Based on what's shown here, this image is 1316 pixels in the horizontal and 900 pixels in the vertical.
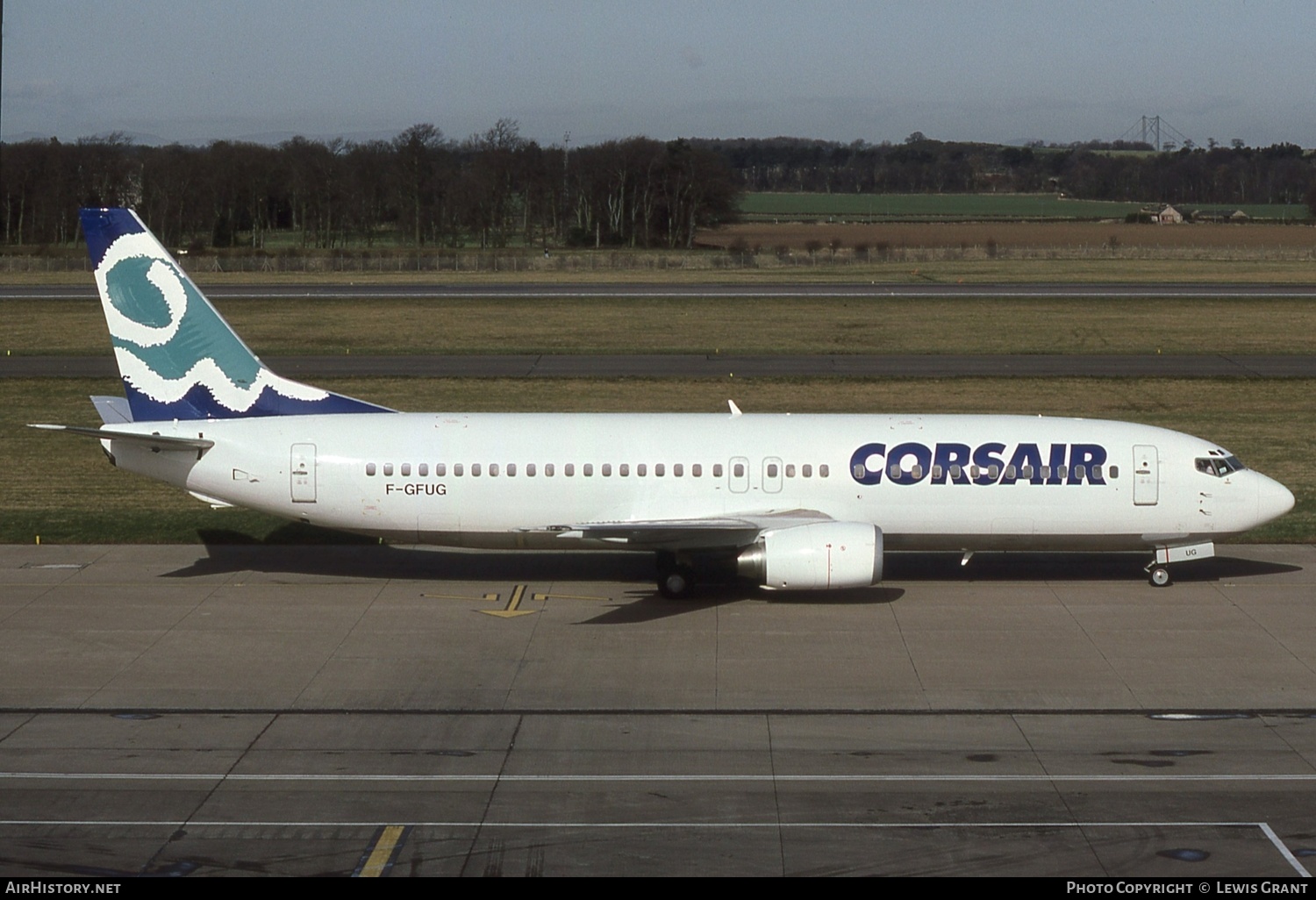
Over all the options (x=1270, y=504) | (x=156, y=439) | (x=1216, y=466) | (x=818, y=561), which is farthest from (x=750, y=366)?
(x=156, y=439)

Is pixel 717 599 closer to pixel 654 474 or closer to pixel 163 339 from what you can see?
pixel 654 474

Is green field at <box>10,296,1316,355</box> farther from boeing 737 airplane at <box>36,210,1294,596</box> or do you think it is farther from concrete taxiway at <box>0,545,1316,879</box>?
boeing 737 airplane at <box>36,210,1294,596</box>

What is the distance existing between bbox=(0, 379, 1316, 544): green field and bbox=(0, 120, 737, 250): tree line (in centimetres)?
8110

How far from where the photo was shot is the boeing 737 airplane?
1080 inches

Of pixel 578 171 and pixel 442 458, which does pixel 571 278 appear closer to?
pixel 578 171

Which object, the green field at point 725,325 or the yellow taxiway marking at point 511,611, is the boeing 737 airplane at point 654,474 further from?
the green field at point 725,325

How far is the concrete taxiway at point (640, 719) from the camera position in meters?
16.2

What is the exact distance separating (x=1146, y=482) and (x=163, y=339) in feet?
67.4

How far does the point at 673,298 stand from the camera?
79.0m

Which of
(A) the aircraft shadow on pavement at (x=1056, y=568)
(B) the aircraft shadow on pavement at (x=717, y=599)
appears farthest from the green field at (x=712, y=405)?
(B) the aircraft shadow on pavement at (x=717, y=599)

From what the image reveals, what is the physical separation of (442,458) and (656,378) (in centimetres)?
2609

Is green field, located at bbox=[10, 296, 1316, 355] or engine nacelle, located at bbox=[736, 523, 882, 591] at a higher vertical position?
green field, located at bbox=[10, 296, 1316, 355]

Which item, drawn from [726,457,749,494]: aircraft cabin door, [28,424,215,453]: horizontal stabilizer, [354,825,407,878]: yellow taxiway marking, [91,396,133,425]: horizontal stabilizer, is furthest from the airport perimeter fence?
[354,825,407,878]: yellow taxiway marking

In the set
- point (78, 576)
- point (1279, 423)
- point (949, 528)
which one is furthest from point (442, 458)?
point (1279, 423)
